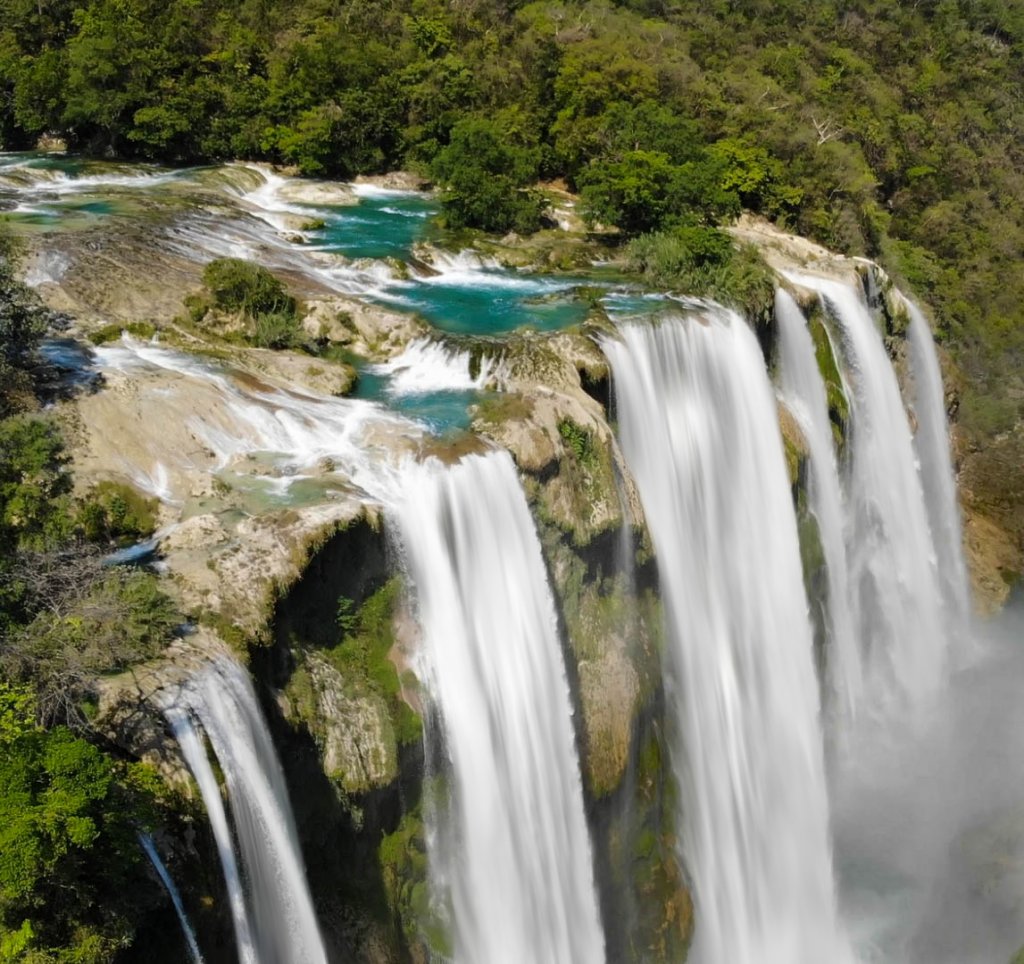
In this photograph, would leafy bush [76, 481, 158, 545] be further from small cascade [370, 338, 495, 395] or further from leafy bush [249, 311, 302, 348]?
leafy bush [249, 311, 302, 348]

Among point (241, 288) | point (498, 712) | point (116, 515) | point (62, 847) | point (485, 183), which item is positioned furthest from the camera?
point (485, 183)

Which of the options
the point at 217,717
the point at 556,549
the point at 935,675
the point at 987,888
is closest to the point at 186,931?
the point at 217,717

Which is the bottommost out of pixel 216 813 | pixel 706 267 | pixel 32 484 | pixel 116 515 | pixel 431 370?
pixel 216 813

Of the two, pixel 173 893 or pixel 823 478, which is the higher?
pixel 823 478

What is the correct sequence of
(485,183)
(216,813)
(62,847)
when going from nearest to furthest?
(62,847) < (216,813) < (485,183)

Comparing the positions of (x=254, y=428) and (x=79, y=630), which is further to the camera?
(x=254, y=428)

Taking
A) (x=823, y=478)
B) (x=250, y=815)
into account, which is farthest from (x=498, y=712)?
(x=823, y=478)

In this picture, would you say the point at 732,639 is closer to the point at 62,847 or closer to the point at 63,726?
the point at 63,726
